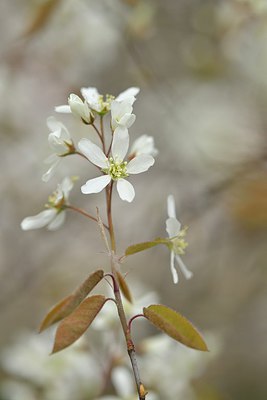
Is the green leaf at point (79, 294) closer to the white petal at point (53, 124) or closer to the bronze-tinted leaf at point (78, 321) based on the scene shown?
→ the bronze-tinted leaf at point (78, 321)

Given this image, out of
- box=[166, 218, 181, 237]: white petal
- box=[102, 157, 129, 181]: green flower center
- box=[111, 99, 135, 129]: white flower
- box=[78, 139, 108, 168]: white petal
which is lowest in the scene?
box=[166, 218, 181, 237]: white petal

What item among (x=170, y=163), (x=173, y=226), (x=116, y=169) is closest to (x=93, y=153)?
(x=116, y=169)

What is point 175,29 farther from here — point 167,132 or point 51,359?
point 51,359

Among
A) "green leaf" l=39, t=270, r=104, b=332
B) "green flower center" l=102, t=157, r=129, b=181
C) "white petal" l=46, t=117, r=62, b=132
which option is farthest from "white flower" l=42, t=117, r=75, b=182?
"green leaf" l=39, t=270, r=104, b=332

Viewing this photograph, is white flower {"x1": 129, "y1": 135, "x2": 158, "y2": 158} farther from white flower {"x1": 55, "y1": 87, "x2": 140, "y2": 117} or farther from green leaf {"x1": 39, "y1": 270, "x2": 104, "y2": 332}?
green leaf {"x1": 39, "y1": 270, "x2": 104, "y2": 332}

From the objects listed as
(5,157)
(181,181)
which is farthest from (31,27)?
(5,157)

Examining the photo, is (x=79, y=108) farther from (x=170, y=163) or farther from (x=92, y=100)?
(x=170, y=163)

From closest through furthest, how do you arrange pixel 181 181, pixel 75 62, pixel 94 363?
pixel 94 363 < pixel 181 181 < pixel 75 62

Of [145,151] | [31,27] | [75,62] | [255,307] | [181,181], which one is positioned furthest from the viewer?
[255,307]
